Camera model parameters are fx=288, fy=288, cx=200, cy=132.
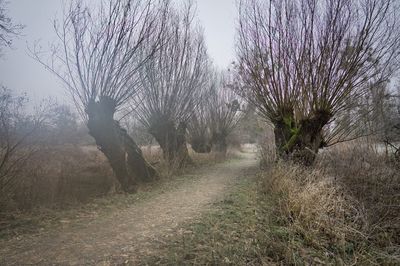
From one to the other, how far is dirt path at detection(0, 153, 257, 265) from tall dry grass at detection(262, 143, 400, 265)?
1974mm

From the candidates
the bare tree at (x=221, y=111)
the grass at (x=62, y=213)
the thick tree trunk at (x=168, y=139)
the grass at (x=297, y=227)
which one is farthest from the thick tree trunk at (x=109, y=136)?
the bare tree at (x=221, y=111)

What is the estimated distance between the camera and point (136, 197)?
8391 mm

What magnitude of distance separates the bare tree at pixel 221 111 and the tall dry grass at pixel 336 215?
1537 centimetres

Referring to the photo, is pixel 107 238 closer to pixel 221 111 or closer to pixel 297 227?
pixel 297 227

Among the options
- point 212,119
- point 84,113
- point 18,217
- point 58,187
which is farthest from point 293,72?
point 212,119

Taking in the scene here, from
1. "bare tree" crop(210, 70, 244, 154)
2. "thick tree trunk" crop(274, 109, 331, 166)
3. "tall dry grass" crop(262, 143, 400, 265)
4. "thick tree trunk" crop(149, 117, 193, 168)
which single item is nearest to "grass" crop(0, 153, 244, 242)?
"tall dry grass" crop(262, 143, 400, 265)

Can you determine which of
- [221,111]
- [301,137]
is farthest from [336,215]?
[221,111]

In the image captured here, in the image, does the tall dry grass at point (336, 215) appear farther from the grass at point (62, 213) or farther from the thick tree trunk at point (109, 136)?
the thick tree trunk at point (109, 136)

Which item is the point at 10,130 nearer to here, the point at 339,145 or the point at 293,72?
the point at 293,72

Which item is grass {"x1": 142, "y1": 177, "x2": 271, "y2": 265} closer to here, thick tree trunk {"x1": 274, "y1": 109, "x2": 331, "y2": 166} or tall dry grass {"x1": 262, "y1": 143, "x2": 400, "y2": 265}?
tall dry grass {"x1": 262, "y1": 143, "x2": 400, "y2": 265}

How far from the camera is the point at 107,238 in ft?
16.3

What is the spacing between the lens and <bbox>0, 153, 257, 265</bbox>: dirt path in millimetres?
4180

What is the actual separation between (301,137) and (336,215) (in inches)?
212

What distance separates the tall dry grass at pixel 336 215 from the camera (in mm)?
5000
